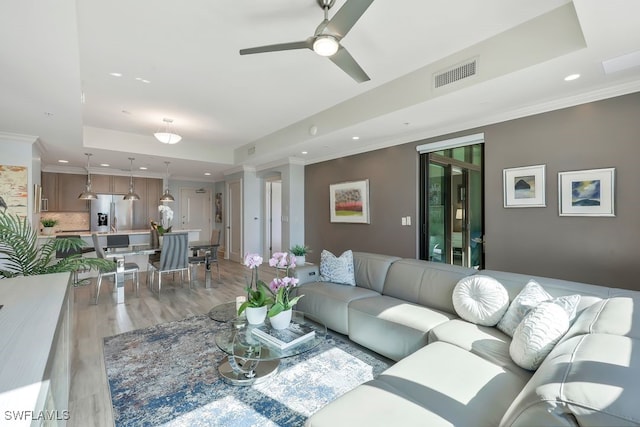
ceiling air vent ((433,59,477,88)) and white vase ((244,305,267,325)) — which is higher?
ceiling air vent ((433,59,477,88))

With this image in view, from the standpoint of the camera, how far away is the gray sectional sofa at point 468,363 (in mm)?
868

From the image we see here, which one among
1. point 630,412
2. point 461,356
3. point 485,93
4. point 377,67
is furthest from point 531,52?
point 630,412

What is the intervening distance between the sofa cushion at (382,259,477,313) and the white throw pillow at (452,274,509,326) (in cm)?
19

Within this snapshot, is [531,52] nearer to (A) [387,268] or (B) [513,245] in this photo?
(B) [513,245]

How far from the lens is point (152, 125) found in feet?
16.1

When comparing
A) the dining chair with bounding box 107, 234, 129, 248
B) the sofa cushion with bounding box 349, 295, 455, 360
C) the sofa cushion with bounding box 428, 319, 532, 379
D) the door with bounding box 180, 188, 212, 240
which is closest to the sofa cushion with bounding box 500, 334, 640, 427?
the sofa cushion with bounding box 428, 319, 532, 379

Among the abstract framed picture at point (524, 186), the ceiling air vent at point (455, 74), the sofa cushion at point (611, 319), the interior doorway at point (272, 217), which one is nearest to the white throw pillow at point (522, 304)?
the sofa cushion at point (611, 319)

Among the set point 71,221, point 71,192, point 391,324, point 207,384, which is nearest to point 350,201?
point 391,324

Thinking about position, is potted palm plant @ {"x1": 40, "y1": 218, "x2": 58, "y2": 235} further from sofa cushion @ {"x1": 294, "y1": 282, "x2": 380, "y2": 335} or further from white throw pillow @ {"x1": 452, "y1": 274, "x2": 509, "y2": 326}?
white throw pillow @ {"x1": 452, "y1": 274, "x2": 509, "y2": 326}

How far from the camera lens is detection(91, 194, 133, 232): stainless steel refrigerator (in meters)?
7.32

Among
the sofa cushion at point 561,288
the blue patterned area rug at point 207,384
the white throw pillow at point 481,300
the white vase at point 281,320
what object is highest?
the sofa cushion at point 561,288

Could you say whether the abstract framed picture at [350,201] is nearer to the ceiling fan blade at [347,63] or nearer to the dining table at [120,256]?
the ceiling fan blade at [347,63]

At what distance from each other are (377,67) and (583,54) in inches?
66.3

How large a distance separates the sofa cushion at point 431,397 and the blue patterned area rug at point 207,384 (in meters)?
0.67
